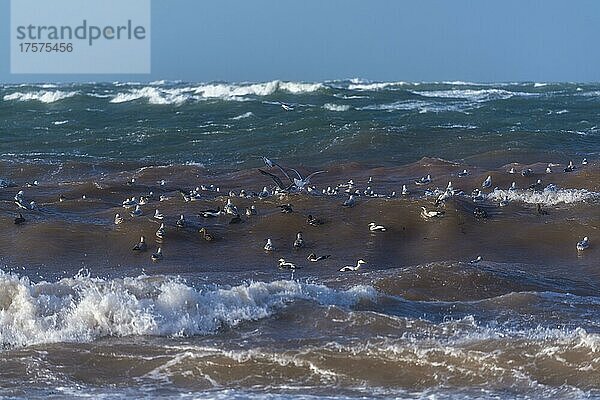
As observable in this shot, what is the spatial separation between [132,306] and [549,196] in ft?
29.3

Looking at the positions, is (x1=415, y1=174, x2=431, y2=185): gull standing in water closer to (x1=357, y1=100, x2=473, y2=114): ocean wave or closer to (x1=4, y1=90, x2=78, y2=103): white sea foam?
(x1=357, y1=100, x2=473, y2=114): ocean wave

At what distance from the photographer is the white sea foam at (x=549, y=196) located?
50.2 ft

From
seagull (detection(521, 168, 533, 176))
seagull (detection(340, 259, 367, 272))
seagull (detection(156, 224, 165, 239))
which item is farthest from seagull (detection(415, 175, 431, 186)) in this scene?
seagull (detection(156, 224, 165, 239))

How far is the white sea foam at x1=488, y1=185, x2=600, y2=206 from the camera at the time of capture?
1531 cm

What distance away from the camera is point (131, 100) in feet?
169

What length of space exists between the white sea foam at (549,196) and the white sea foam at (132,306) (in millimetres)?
6608

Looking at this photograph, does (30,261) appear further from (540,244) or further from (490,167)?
(490,167)

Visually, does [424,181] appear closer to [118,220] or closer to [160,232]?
[160,232]

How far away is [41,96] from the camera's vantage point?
53156 mm

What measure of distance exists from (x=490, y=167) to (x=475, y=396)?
15.1 metres

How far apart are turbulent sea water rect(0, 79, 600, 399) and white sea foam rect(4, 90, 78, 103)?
24486 millimetres

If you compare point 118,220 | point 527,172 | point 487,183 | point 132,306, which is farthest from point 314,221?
point 132,306

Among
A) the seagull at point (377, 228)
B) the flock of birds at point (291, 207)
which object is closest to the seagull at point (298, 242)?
the flock of birds at point (291, 207)

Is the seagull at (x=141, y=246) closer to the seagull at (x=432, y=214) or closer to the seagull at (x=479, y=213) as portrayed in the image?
the seagull at (x=432, y=214)
